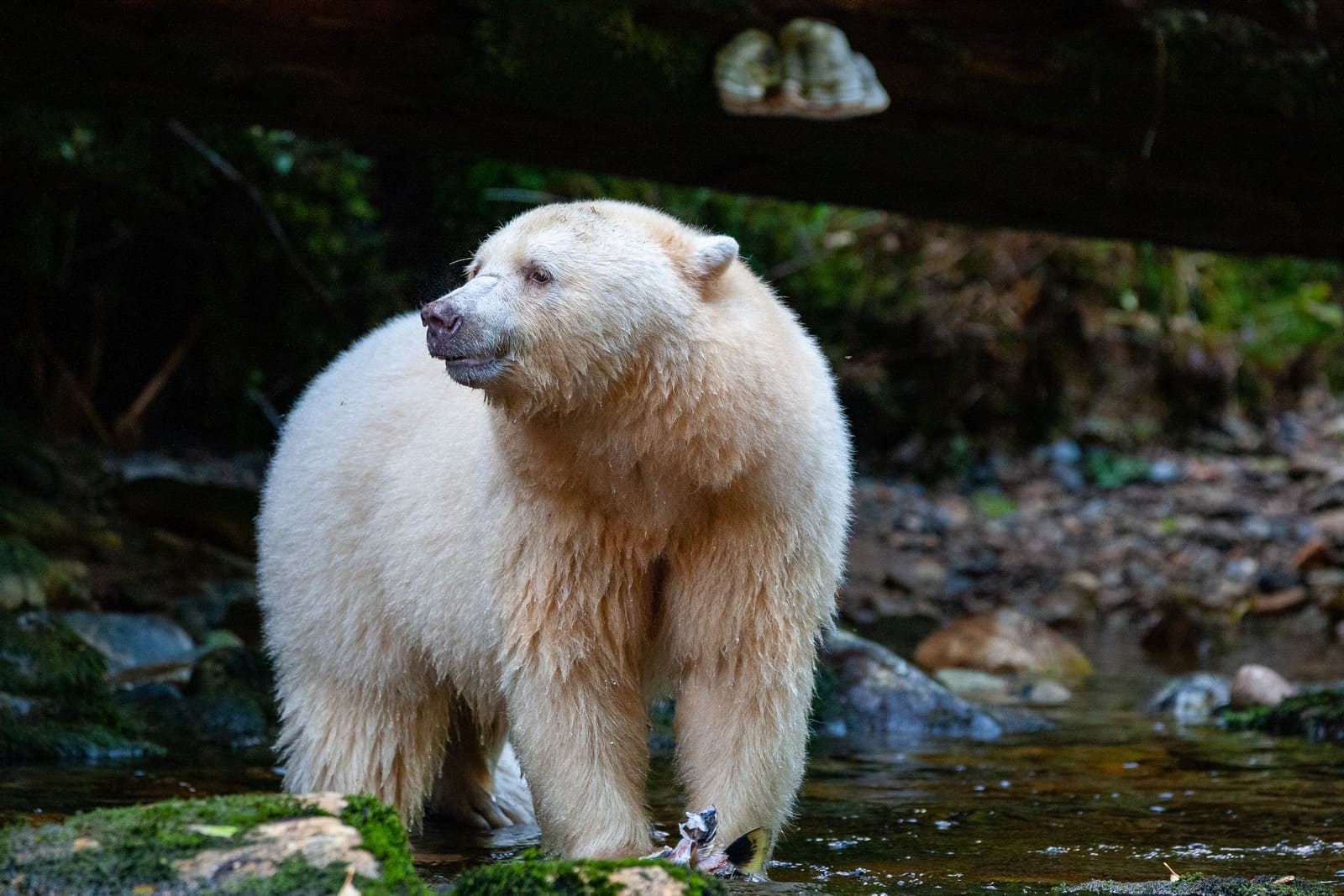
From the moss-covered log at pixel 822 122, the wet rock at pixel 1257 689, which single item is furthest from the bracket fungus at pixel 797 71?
the wet rock at pixel 1257 689

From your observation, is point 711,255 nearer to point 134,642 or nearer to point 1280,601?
point 134,642

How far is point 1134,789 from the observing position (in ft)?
17.2

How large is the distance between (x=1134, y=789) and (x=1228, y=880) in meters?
1.91

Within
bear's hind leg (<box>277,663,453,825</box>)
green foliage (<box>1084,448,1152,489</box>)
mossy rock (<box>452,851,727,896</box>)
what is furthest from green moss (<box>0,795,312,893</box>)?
green foliage (<box>1084,448,1152,489</box>)

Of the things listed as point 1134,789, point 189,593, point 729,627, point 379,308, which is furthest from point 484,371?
point 379,308

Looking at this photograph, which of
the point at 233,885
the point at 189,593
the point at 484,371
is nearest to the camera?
the point at 233,885

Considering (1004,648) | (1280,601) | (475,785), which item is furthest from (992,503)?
(475,785)

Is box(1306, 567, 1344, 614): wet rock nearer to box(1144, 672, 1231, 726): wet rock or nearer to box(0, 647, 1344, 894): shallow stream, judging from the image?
box(1144, 672, 1231, 726): wet rock

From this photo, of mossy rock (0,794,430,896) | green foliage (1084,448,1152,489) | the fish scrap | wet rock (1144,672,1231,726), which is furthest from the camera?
green foliage (1084,448,1152,489)

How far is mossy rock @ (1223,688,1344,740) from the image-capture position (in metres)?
6.18

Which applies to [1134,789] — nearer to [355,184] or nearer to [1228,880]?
[1228,880]

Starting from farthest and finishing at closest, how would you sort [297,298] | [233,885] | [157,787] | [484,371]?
[297,298] < [157,787] < [484,371] < [233,885]

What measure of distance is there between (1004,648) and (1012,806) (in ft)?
11.6

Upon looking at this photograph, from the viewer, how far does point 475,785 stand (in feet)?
17.7
